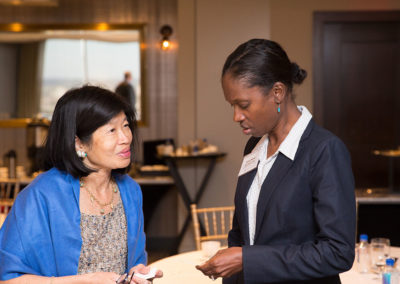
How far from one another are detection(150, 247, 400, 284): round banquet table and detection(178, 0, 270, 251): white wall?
259 cm

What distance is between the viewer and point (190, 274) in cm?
266

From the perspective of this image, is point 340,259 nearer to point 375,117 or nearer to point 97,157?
point 97,157

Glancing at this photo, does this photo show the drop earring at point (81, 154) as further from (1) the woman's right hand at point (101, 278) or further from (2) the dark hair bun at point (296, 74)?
(2) the dark hair bun at point (296, 74)

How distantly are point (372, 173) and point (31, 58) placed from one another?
14.0ft

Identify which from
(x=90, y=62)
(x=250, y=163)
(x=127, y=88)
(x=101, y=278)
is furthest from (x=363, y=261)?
(x=90, y=62)

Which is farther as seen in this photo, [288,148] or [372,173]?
[372,173]

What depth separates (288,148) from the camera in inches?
61.6

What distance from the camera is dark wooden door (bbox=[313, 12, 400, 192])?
236 inches

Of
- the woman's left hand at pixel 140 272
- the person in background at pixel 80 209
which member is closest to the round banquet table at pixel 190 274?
the person in background at pixel 80 209

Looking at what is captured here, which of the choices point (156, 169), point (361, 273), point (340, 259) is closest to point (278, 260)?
point (340, 259)

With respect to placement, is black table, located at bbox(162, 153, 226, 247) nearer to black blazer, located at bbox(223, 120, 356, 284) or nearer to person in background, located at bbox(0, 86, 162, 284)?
person in background, located at bbox(0, 86, 162, 284)

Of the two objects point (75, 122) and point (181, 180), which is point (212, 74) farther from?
point (75, 122)

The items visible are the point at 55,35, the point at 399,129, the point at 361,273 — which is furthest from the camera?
the point at 55,35

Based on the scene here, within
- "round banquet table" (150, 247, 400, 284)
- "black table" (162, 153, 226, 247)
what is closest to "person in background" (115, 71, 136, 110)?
"black table" (162, 153, 226, 247)
